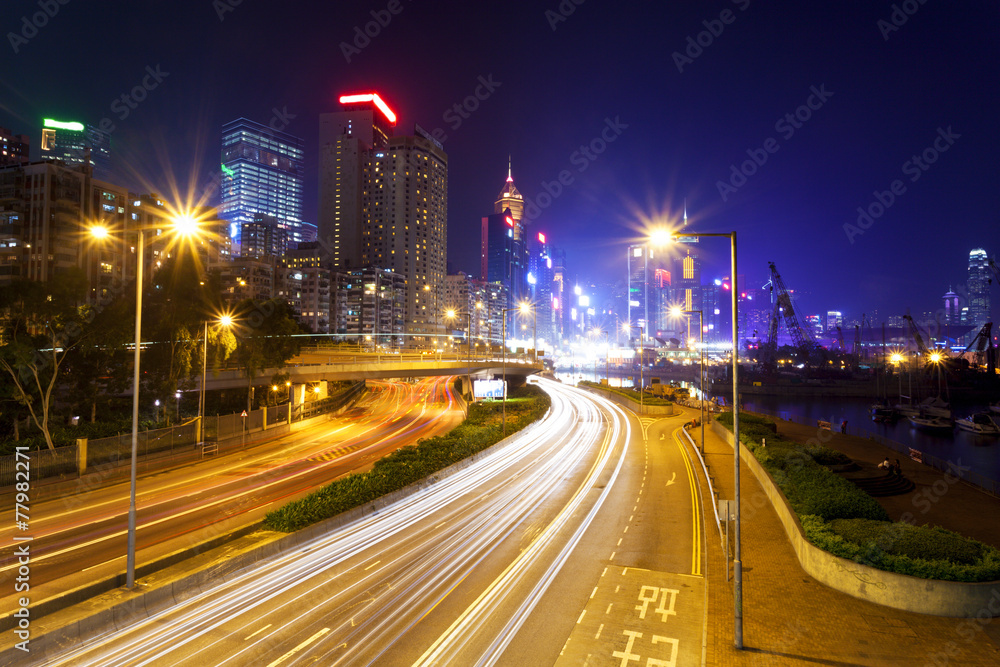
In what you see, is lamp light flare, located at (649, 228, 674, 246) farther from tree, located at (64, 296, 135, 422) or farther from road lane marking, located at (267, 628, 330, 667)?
tree, located at (64, 296, 135, 422)

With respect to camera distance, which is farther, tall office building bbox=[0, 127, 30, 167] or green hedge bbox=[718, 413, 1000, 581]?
tall office building bbox=[0, 127, 30, 167]

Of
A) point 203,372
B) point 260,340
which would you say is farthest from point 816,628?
point 260,340

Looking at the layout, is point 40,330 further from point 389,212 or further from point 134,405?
point 389,212

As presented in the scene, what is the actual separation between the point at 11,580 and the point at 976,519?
118 feet

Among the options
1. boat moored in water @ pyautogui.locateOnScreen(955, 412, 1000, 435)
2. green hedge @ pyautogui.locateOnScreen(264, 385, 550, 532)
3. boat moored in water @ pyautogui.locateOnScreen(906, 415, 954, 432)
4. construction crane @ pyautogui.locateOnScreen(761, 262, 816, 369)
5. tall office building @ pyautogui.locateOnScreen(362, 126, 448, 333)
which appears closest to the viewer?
green hedge @ pyautogui.locateOnScreen(264, 385, 550, 532)

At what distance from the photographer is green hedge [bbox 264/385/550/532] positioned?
18469 mm

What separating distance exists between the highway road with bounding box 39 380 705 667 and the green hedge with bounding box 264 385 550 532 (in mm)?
966

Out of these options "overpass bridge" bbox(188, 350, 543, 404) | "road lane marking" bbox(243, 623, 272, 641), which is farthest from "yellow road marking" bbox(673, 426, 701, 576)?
"overpass bridge" bbox(188, 350, 543, 404)

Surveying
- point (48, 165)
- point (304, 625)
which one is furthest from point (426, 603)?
point (48, 165)

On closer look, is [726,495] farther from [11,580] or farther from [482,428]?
[11,580]

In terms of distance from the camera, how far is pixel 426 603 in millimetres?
13320

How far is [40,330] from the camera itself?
28.1 meters

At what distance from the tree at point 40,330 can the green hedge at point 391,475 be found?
17.1 m

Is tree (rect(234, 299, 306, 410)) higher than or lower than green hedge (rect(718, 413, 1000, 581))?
higher
